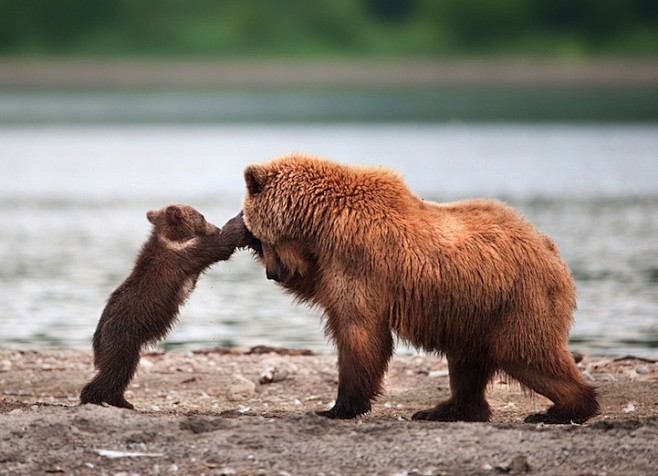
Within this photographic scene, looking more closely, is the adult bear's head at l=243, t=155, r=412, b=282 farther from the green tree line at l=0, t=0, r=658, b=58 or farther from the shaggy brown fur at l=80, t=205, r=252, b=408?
the green tree line at l=0, t=0, r=658, b=58

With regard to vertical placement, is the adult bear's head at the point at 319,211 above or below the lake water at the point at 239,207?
above

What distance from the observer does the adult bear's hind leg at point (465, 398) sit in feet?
28.2

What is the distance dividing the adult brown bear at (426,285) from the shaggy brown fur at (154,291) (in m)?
0.83

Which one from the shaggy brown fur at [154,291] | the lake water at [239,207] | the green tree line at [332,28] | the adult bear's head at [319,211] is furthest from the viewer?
the green tree line at [332,28]

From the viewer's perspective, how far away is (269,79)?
159500 millimetres

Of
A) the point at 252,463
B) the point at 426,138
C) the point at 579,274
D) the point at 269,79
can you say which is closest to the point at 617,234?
the point at 579,274

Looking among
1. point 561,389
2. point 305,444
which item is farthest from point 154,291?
point 561,389

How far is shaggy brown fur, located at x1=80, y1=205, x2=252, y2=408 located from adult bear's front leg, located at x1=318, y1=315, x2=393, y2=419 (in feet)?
3.81

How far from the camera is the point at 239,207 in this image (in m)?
27.8

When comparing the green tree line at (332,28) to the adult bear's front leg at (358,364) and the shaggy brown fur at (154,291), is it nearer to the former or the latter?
the shaggy brown fur at (154,291)

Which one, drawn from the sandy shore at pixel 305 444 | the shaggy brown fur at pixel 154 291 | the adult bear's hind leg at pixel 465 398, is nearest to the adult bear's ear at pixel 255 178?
the shaggy brown fur at pixel 154 291

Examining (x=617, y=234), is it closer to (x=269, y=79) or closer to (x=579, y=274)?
(x=579, y=274)

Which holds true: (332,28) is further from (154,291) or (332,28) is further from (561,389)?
(561,389)

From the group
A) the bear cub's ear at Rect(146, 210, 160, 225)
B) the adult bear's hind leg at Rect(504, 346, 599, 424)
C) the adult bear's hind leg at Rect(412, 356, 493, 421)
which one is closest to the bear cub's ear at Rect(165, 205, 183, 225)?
the bear cub's ear at Rect(146, 210, 160, 225)
